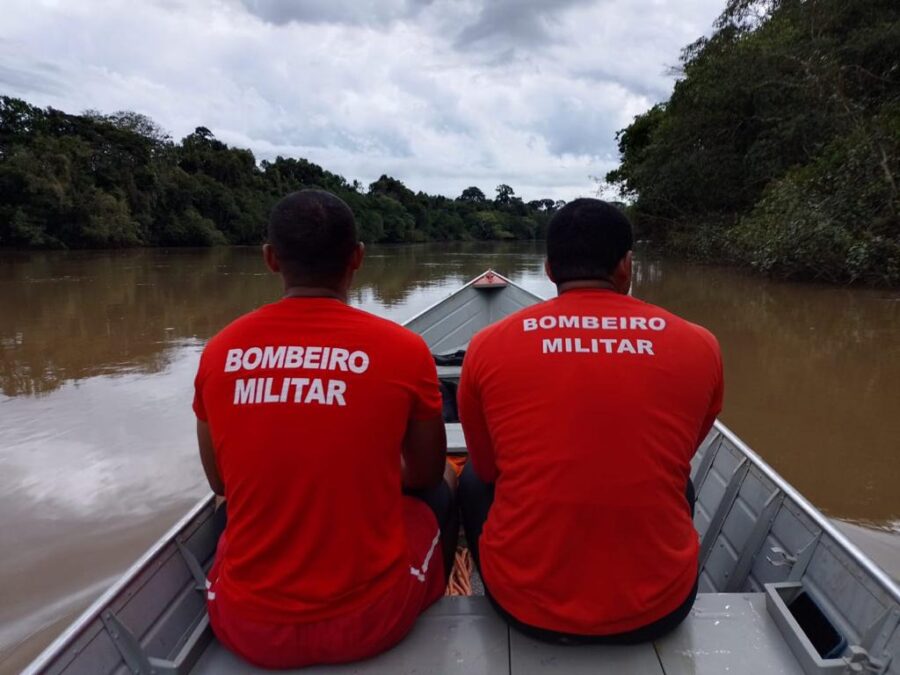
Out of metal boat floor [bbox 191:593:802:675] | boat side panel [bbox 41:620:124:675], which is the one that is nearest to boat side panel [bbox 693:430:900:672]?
metal boat floor [bbox 191:593:802:675]

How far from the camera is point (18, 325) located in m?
7.72

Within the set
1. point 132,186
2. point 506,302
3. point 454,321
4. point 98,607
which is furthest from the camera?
point 132,186

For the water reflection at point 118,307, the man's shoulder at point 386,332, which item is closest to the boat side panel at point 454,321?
the water reflection at point 118,307

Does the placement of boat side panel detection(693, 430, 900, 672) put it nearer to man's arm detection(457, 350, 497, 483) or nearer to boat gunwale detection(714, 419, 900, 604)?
boat gunwale detection(714, 419, 900, 604)

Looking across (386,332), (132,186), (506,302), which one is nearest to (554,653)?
(386,332)

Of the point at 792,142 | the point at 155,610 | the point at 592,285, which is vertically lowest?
the point at 155,610

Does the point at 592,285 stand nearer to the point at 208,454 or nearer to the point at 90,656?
the point at 208,454

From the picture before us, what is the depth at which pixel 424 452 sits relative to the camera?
1324mm

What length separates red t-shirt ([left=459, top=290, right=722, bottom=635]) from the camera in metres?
1.09

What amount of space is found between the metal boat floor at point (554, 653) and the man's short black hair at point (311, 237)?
Result: 0.81 metres

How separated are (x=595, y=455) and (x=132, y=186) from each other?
3243 centimetres

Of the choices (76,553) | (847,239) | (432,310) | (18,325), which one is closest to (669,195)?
(847,239)

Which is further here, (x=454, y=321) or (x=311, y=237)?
(x=454, y=321)

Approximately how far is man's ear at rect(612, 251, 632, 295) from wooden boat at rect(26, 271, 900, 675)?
22.5 inches
